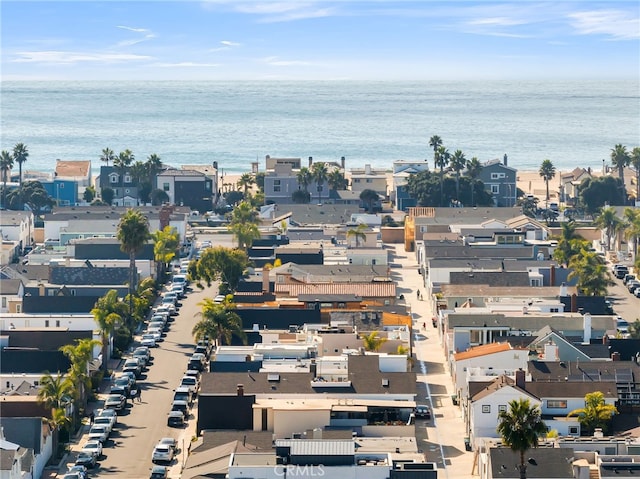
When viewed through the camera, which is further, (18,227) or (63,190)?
(63,190)

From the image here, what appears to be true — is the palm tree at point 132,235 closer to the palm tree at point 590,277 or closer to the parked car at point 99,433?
the palm tree at point 590,277

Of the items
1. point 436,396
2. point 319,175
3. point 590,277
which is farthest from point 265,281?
point 319,175

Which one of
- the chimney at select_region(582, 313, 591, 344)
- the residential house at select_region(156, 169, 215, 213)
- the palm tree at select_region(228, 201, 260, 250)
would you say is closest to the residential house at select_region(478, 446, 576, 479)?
the chimney at select_region(582, 313, 591, 344)

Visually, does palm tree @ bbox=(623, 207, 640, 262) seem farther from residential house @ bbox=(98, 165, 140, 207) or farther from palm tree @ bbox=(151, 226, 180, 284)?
residential house @ bbox=(98, 165, 140, 207)

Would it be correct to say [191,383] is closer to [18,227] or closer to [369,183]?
[18,227]

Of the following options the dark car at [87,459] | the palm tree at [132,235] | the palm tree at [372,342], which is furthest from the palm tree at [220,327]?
the dark car at [87,459]

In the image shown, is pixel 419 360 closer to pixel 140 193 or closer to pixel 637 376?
pixel 637 376
